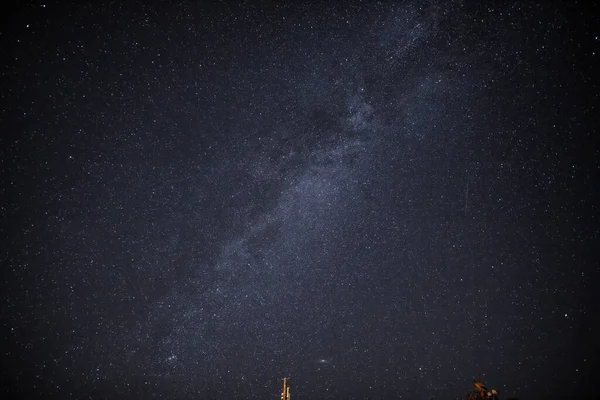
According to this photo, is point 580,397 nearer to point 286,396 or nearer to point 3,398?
point 286,396

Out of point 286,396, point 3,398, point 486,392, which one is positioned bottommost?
point 486,392

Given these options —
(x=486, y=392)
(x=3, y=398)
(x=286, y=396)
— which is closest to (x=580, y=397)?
(x=486, y=392)

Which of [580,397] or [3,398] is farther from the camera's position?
[580,397]

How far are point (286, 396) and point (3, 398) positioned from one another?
21042mm

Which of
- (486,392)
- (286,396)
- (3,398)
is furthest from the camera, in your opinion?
(3,398)

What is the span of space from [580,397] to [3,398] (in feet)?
165

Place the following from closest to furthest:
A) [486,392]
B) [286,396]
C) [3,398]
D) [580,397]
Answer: [486,392] < [286,396] < [3,398] < [580,397]

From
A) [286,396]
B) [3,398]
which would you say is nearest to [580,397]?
[286,396]

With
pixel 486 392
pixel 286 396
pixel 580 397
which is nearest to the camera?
pixel 486 392

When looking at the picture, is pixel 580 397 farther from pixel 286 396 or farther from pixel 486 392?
pixel 286 396

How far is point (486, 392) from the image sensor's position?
10531 mm

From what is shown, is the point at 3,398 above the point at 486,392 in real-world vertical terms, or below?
above

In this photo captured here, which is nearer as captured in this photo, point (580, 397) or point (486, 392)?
point (486, 392)

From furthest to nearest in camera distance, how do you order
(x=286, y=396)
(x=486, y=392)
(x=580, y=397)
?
(x=580, y=397) → (x=286, y=396) → (x=486, y=392)
